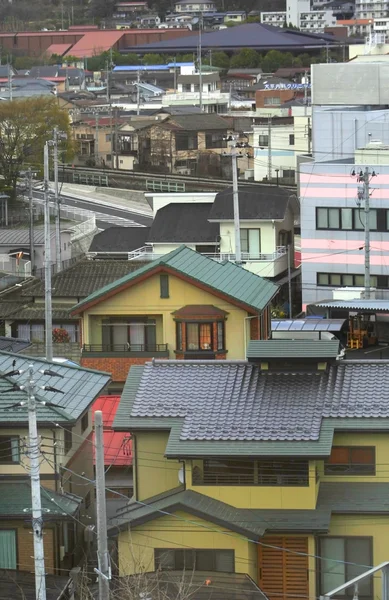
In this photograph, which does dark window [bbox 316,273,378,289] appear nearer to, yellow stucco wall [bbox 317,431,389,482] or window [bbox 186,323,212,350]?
window [bbox 186,323,212,350]

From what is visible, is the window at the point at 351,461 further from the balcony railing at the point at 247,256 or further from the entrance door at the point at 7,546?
the balcony railing at the point at 247,256

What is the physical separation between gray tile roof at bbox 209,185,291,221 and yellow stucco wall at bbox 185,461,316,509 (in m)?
21.1

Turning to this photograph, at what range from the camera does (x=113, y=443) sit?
19.3m

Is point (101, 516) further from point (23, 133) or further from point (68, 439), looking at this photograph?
point (23, 133)

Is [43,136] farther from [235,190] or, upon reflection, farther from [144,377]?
[144,377]

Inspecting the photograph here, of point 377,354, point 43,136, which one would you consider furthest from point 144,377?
point 43,136

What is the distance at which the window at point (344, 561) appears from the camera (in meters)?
14.8

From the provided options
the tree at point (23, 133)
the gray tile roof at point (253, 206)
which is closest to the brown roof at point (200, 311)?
the gray tile roof at point (253, 206)

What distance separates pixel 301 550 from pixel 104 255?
24.7 meters

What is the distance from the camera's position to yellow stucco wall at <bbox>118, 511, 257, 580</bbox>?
14703mm

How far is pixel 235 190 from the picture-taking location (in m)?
31.1

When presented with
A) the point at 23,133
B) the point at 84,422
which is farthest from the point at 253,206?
the point at 23,133

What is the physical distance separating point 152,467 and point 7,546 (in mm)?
1978

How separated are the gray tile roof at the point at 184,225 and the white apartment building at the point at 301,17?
123 metres
